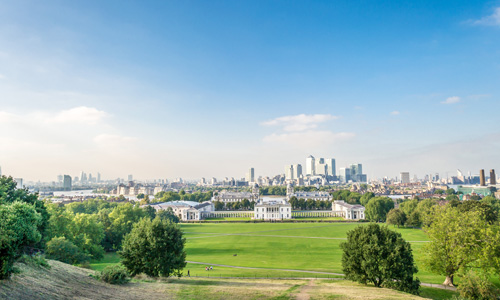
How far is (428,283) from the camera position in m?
32.0

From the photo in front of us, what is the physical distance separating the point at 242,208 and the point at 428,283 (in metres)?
101

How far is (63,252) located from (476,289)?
131ft

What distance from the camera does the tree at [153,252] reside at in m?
26.1

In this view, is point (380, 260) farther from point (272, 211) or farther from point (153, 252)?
point (272, 211)

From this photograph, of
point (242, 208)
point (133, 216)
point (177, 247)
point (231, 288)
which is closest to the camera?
point (231, 288)

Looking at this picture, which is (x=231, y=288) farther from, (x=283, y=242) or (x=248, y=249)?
(x=283, y=242)

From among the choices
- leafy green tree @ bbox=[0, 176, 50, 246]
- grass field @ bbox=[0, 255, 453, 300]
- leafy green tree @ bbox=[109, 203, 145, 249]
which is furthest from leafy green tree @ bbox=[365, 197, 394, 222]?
leafy green tree @ bbox=[0, 176, 50, 246]

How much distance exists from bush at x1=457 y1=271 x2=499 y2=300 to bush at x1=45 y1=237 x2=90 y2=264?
1499 inches

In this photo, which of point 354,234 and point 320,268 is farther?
point 320,268

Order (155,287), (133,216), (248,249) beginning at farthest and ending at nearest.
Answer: (133,216)
(248,249)
(155,287)

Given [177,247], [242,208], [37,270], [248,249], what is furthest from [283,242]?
[242,208]

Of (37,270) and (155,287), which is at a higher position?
(37,270)

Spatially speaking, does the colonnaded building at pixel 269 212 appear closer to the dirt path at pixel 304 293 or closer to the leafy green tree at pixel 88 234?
the leafy green tree at pixel 88 234

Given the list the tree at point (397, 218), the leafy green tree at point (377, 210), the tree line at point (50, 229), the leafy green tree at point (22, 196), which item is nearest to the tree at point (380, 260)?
the tree line at point (50, 229)
